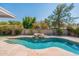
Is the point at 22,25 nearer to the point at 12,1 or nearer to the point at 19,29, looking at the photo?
the point at 19,29

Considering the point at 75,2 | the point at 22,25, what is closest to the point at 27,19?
the point at 22,25

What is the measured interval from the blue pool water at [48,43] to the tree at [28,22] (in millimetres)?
521

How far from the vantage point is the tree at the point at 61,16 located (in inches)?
308

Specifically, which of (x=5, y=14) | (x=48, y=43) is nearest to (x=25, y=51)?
(x=48, y=43)

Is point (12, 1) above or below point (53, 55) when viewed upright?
above

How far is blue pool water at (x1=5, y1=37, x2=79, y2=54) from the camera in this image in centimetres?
796

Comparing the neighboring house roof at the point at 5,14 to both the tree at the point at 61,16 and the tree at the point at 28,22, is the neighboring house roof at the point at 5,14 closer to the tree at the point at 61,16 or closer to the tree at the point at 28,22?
the tree at the point at 28,22

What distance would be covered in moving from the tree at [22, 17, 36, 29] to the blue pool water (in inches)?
20.5

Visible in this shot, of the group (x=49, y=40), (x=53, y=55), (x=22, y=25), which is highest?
(x=22, y=25)

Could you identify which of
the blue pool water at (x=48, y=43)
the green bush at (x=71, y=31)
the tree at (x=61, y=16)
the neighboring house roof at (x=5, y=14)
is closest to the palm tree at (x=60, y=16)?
the tree at (x=61, y=16)

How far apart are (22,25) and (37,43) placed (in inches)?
36.8

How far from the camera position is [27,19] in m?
7.93

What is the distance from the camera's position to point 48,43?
8.08 metres

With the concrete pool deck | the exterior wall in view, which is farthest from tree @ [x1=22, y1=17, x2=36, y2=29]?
the concrete pool deck
